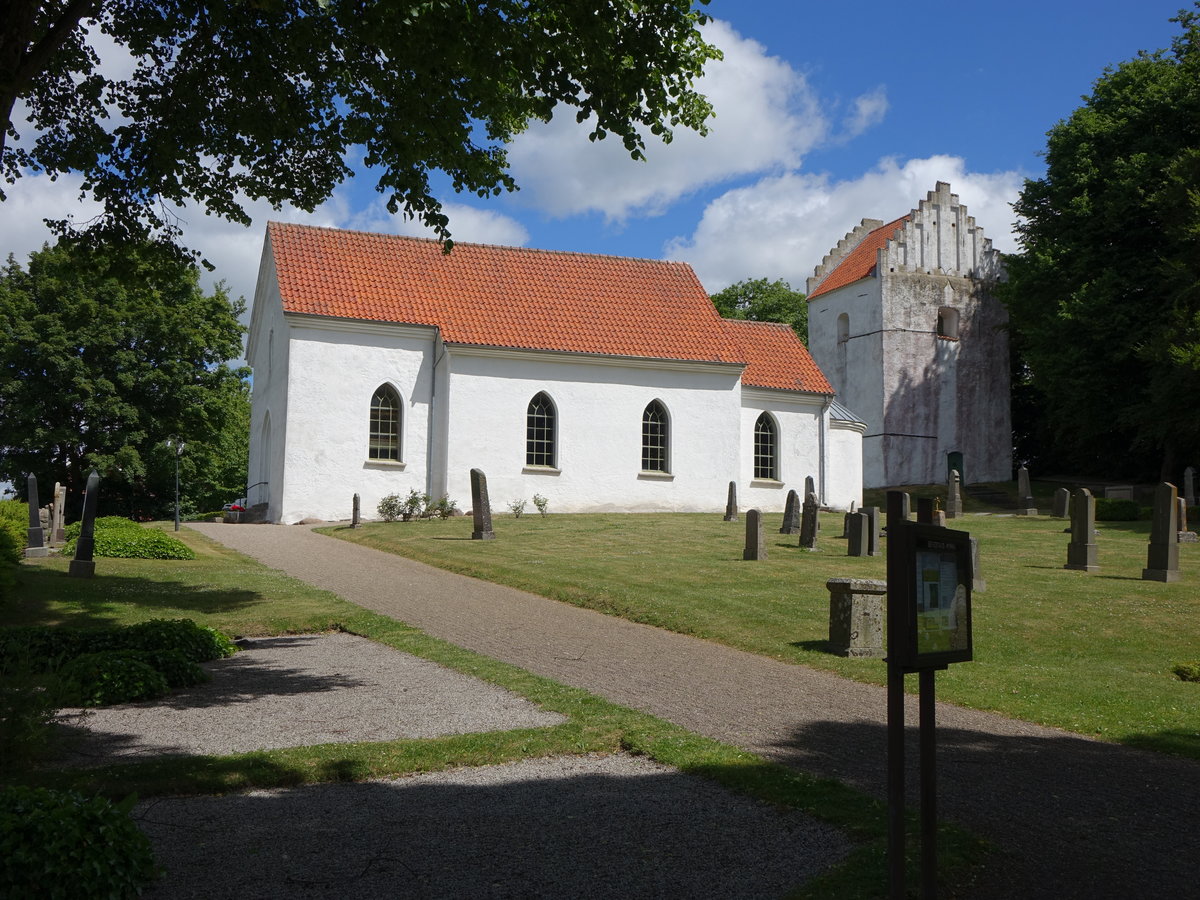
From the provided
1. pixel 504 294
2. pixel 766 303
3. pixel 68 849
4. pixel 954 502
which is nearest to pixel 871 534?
pixel 954 502

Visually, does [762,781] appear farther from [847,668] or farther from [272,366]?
[272,366]

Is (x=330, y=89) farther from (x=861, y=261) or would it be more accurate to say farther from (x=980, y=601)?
(x=861, y=261)

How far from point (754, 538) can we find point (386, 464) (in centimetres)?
1473

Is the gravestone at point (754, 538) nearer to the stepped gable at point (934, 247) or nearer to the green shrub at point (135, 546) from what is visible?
the green shrub at point (135, 546)

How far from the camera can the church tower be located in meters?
43.2

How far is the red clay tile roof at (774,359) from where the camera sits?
3441 centimetres

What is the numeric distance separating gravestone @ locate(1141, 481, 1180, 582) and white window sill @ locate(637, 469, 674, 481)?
1755 cm

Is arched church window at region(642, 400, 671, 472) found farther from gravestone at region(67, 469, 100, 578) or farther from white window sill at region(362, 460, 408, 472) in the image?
gravestone at region(67, 469, 100, 578)

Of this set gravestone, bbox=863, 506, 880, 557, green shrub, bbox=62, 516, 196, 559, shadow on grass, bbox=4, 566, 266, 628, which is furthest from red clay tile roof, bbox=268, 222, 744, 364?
shadow on grass, bbox=4, 566, 266, 628

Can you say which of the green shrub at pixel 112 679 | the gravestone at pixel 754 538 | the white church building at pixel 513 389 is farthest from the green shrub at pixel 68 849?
the white church building at pixel 513 389

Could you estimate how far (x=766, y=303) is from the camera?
60406 mm

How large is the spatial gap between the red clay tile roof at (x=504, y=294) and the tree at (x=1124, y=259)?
13273 millimetres

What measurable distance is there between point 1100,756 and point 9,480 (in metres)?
41.4

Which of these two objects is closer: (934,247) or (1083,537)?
(1083,537)
